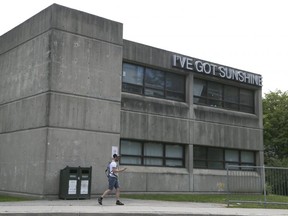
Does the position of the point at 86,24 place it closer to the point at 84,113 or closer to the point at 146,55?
the point at 84,113

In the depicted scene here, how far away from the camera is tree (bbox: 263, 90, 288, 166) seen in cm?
4488

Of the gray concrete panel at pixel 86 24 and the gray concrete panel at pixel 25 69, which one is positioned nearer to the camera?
the gray concrete panel at pixel 25 69

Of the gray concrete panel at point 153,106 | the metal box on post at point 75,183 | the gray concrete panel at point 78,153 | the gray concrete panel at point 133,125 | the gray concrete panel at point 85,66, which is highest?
the gray concrete panel at point 85,66

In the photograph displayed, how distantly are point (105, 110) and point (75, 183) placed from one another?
3756 mm

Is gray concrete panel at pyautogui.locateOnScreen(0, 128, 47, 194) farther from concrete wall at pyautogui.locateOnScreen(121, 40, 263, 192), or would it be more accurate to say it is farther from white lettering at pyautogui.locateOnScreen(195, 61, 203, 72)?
white lettering at pyautogui.locateOnScreen(195, 61, 203, 72)

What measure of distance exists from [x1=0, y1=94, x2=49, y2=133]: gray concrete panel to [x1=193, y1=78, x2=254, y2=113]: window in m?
9.69

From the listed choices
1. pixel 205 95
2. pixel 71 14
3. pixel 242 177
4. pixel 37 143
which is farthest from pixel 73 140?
pixel 205 95

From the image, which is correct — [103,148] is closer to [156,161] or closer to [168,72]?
[156,161]

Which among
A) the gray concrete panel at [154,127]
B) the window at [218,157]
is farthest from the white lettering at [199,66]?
the window at [218,157]

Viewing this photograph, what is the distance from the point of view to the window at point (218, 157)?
2392 centimetres

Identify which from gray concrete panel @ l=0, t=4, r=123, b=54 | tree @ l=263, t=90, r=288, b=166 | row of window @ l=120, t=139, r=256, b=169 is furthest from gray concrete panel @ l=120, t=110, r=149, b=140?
tree @ l=263, t=90, r=288, b=166

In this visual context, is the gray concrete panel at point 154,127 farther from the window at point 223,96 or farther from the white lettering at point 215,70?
the white lettering at point 215,70

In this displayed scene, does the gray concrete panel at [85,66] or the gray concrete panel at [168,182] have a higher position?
the gray concrete panel at [85,66]

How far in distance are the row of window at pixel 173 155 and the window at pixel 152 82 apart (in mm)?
2609
